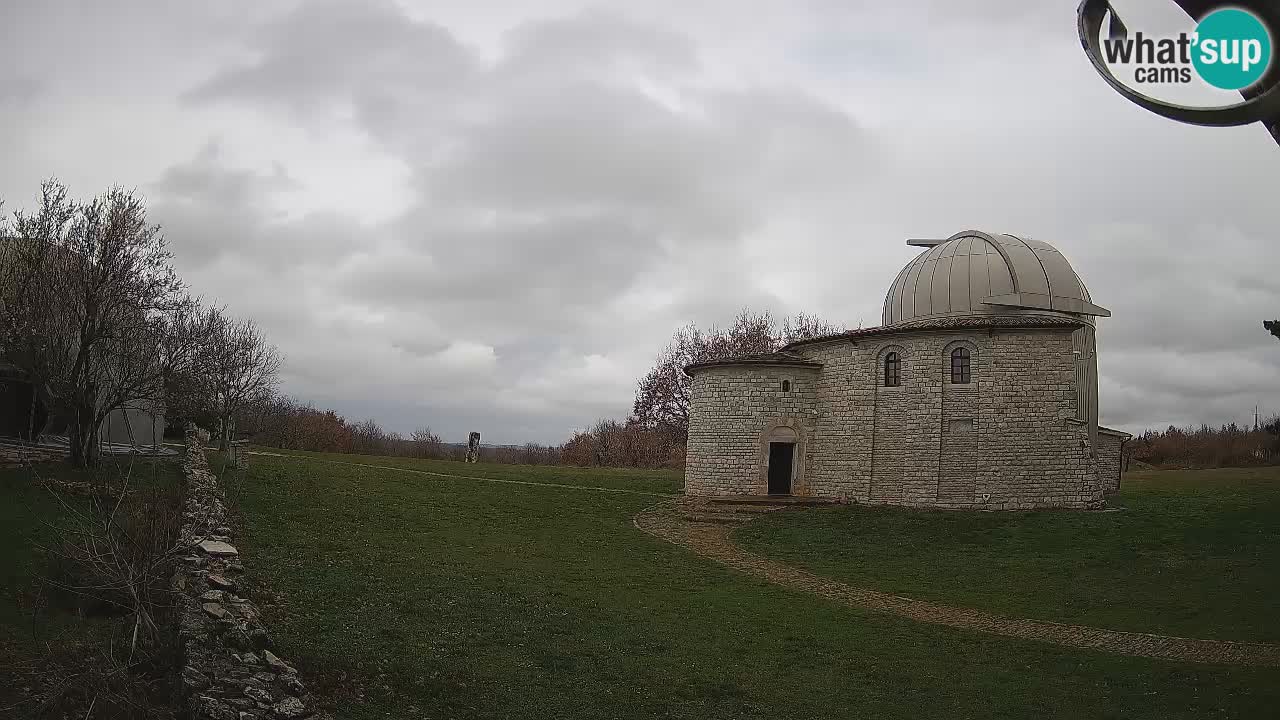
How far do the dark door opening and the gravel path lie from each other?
713 cm

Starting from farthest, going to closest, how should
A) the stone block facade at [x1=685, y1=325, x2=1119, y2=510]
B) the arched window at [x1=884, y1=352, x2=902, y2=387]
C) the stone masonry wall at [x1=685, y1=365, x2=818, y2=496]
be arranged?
the stone masonry wall at [x1=685, y1=365, x2=818, y2=496], the arched window at [x1=884, y1=352, x2=902, y2=387], the stone block facade at [x1=685, y1=325, x2=1119, y2=510]

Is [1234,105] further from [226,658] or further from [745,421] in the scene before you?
[745,421]

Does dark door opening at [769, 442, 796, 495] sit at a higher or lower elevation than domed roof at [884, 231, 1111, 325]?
lower

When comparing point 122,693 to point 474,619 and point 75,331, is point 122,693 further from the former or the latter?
point 75,331

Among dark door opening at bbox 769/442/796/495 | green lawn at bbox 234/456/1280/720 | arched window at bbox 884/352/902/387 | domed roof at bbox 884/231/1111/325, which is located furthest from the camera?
dark door opening at bbox 769/442/796/495

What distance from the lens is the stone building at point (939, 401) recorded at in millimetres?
23453

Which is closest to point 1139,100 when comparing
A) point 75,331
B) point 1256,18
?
point 1256,18

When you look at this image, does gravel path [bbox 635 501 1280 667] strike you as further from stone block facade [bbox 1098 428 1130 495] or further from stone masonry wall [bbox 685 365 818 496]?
stone block facade [bbox 1098 428 1130 495]

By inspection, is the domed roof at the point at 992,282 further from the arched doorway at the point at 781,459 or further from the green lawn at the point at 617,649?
the green lawn at the point at 617,649

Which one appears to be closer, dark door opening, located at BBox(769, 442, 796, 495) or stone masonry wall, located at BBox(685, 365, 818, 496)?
stone masonry wall, located at BBox(685, 365, 818, 496)

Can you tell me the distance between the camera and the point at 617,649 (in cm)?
1071

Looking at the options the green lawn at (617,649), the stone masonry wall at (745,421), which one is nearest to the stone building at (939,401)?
the stone masonry wall at (745,421)

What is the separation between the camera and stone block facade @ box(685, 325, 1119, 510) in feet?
76.7

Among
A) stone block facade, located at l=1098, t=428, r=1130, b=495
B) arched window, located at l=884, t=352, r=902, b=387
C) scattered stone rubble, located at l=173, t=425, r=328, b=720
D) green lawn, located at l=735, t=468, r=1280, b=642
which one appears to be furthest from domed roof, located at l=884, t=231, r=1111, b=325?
scattered stone rubble, located at l=173, t=425, r=328, b=720
